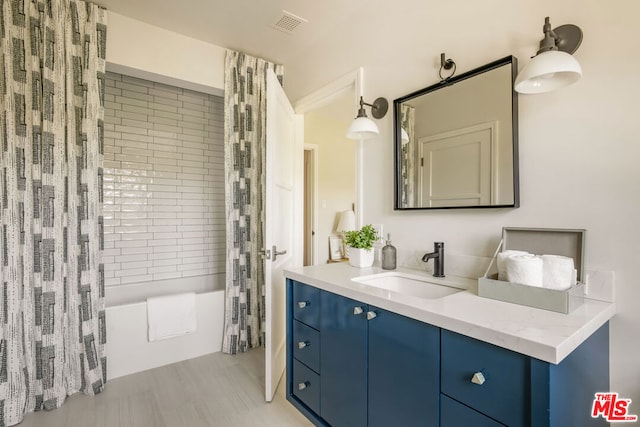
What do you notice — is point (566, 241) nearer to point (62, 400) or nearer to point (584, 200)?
point (584, 200)

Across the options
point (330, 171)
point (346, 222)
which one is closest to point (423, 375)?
point (346, 222)

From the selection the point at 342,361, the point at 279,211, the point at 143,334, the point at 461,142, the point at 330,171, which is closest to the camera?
the point at 342,361

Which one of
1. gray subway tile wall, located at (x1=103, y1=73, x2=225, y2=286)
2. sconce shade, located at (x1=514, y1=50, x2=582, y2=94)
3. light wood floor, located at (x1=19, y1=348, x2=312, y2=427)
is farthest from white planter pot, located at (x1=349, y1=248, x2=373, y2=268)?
gray subway tile wall, located at (x1=103, y1=73, x2=225, y2=286)

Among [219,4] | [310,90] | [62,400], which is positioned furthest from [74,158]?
[310,90]

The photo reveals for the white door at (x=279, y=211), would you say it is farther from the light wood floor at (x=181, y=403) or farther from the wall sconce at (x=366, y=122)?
the wall sconce at (x=366, y=122)

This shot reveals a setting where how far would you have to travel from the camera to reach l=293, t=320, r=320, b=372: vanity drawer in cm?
163

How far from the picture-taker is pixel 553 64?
1036 mm

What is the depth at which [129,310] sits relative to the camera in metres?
2.36

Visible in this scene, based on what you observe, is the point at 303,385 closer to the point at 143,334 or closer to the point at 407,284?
the point at 407,284

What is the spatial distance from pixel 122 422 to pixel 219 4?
8.78ft

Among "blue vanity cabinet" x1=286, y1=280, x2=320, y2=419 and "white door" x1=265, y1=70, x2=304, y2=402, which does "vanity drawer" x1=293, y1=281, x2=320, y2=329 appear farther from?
"white door" x1=265, y1=70, x2=304, y2=402

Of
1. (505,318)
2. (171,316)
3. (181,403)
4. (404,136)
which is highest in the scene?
(404,136)

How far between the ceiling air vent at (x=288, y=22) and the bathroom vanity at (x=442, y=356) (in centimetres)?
180

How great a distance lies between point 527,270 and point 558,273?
10 centimetres
